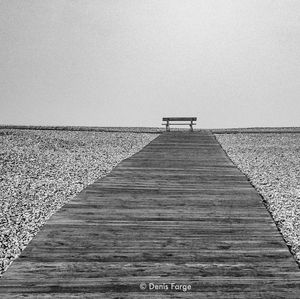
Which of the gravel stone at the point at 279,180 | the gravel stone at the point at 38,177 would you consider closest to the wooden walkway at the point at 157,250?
the gravel stone at the point at 279,180

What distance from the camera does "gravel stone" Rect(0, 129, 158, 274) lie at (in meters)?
4.80

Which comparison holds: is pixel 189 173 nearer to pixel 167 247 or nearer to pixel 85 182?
pixel 85 182

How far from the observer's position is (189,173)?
8.16 meters

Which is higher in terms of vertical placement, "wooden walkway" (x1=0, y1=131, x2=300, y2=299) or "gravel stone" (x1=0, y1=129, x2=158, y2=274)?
"gravel stone" (x1=0, y1=129, x2=158, y2=274)

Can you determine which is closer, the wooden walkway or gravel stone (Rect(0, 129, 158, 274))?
the wooden walkway

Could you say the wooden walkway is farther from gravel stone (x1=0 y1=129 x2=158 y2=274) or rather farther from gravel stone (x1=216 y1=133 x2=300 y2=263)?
gravel stone (x1=0 y1=129 x2=158 y2=274)

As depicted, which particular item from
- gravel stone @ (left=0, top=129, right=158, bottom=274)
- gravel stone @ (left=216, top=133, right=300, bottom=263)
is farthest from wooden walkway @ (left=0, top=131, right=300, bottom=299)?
gravel stone @ (left=0, top=129, right=158, bottom=274)

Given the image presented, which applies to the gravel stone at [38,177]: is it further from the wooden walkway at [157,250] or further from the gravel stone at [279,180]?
the gravel stone at [279,180]

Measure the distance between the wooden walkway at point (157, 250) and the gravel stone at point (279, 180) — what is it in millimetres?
220

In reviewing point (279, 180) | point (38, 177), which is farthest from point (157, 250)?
point (38, 177)

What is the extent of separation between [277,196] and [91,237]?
3.70 meters

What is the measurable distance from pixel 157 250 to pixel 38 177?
5.49m

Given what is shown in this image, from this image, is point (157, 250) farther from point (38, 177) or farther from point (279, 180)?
point (38, 177)

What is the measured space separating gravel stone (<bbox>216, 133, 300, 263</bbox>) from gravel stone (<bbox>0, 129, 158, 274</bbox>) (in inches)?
128
